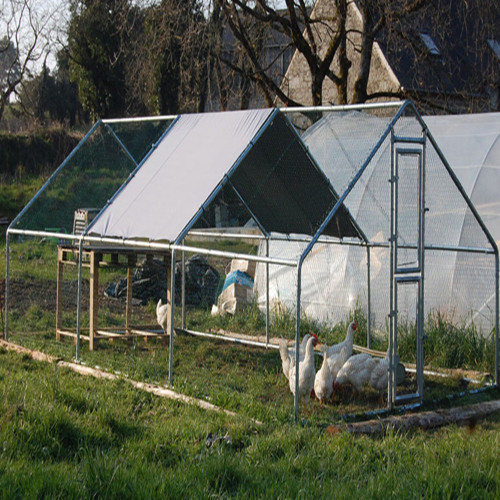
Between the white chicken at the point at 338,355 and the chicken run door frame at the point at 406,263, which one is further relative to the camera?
the white chicken at the point at 338,355

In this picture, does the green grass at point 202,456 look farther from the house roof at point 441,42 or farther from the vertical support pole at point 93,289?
the house roof at point 441,42

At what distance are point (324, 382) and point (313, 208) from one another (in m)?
2.50

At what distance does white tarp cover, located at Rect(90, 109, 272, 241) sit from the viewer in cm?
711

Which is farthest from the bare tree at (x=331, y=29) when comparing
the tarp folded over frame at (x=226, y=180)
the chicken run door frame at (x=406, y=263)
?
the chicken run door frame at (x=406, y=263)

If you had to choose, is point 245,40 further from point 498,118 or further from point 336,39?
point 498,118

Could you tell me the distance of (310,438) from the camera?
5.15 meters

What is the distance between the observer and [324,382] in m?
6.36

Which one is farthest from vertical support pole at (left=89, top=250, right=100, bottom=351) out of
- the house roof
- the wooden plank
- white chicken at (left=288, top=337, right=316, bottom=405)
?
the house roof

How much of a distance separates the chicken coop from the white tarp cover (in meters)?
0.02

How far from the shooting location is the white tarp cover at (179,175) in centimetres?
711

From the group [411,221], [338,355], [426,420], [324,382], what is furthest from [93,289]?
[426,420]

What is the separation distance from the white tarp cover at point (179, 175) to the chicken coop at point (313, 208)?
17mm

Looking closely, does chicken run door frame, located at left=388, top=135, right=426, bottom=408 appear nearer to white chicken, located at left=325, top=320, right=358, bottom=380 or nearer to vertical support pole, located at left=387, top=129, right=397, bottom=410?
vertical support pole, located at left=387, top=129, right=397, bottom=410

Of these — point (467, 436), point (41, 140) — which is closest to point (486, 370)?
point (467, 436)
